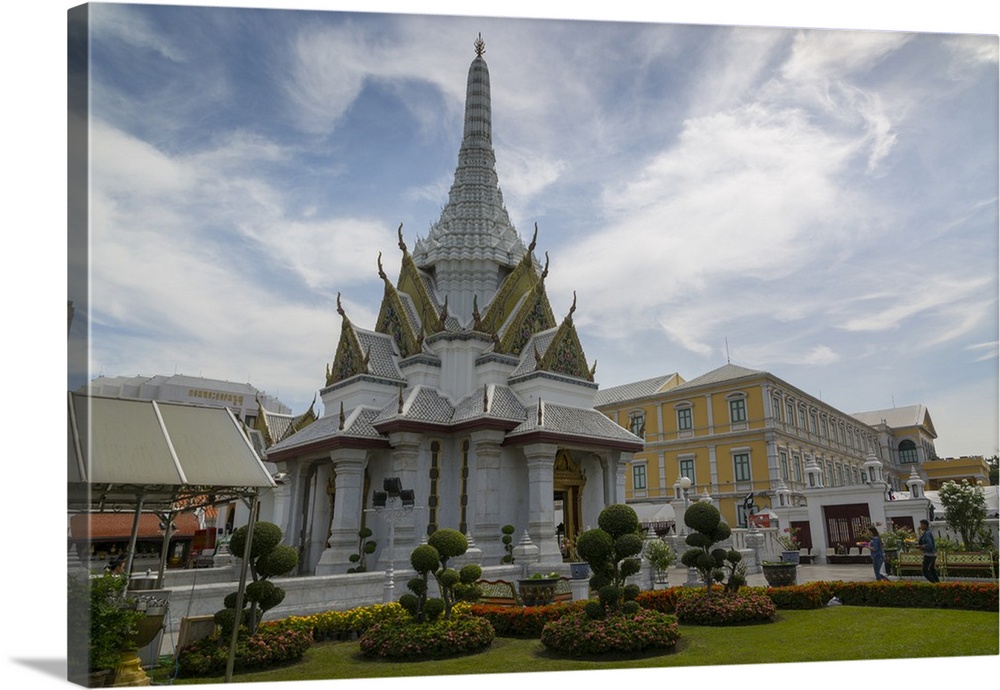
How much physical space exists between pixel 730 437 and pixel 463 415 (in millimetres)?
23471

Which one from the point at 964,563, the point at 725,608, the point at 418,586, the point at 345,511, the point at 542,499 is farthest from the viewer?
the point at 345,511

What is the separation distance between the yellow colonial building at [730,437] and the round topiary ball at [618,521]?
23.8 m

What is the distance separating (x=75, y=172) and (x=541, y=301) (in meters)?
15.4

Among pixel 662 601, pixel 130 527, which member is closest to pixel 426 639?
pixel 662 601

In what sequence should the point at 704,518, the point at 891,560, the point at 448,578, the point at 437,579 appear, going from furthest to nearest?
the point at 891,560, the point at 704,518, the point at 437,579, the point at 448,578

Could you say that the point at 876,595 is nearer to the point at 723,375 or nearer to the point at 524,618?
the point at 524,618

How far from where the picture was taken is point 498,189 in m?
23.9

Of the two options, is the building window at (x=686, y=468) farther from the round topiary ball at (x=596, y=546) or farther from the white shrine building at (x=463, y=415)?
the round topiary ball at (x=596, y=546)

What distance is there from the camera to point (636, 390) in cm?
4566

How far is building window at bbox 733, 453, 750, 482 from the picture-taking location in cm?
3675

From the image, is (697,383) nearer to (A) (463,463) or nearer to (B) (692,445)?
(B) (692,445)

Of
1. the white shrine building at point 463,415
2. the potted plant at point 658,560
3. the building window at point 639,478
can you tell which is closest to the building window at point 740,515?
the building window at point 639,478

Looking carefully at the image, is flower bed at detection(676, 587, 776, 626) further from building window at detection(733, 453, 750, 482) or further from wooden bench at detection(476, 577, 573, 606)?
building window at detection(733, 453, 750, 482)

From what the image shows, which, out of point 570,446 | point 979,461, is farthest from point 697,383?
point 570,446
